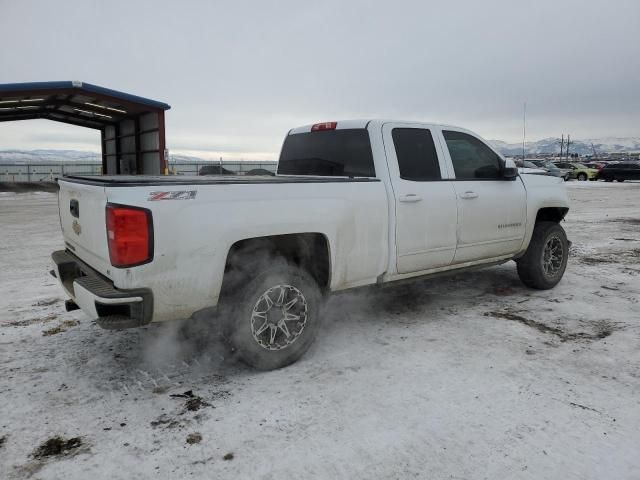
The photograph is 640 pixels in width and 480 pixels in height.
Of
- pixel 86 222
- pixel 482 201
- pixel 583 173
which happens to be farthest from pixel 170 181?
pixel 583 173

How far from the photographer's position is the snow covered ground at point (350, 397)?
8.54 feet

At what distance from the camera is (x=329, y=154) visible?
4879 millimetres

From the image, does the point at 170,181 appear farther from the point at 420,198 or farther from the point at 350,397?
the point at 420,198

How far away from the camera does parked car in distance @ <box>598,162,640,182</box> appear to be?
35438 millimetres

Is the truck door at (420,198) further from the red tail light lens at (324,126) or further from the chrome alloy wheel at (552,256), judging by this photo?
the chrome alloy wheel at (552,256)

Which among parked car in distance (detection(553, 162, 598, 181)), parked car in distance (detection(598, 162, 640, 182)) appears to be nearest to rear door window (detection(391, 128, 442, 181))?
parked car in distance (detection(598, 162, 640, 182))

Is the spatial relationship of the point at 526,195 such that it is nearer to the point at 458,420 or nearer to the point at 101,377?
the point at 458,420

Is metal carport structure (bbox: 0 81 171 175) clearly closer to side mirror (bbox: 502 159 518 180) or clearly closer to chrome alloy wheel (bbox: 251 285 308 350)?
side mirror (bbox: 502 159 518 180)

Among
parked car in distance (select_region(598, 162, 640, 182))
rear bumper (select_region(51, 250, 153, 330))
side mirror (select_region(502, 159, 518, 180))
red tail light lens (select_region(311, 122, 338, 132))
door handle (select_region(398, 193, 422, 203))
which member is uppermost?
parked car in distance (select_region(598, 162, 640, 182))

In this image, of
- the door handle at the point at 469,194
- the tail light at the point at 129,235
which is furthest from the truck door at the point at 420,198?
the tail light at the point at 129,235

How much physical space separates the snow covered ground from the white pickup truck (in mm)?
526

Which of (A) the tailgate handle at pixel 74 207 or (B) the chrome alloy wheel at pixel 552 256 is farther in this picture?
(B) the chrome alloy wheel at pixel 552 256

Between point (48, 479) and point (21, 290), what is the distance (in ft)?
13.8

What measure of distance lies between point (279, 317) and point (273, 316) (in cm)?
5
